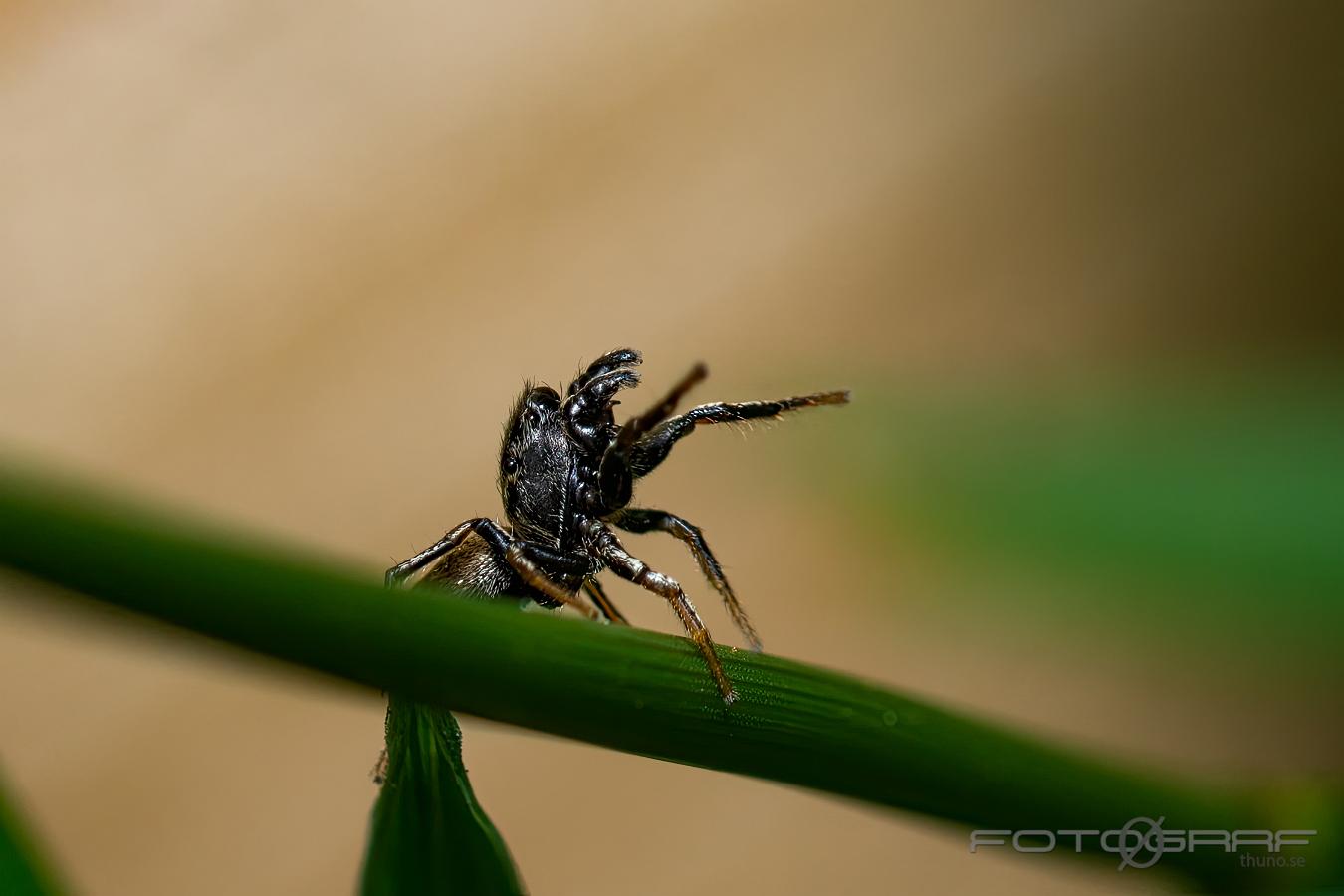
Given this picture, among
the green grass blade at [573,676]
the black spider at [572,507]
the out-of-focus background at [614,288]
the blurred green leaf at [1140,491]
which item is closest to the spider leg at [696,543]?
the black spider at [572,507]

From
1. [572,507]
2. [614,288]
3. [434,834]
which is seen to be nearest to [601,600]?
[572,507]

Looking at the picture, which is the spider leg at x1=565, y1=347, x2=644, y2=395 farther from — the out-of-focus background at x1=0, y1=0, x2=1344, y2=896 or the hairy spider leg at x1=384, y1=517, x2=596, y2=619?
the out-of-focus background at x1=0, y1=0, x2=1344, y2=896

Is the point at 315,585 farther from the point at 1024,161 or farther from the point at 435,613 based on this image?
the point at 1024,161

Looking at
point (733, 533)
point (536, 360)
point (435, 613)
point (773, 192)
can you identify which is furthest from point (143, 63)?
point (435, 613)

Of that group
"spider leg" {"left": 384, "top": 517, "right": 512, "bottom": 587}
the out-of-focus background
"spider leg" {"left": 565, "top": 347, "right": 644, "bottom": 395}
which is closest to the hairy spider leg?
"spider leg" {"left": 384, "top": 517, "right": 512, "bottom": 587}

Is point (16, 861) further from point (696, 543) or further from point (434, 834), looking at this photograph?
point (696, 543)

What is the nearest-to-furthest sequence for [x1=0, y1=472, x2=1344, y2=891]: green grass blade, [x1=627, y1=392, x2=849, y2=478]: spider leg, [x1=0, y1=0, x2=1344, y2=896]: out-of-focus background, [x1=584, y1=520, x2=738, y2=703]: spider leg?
[x1=0, y1=472, x2=1344, y2=891]: green grass blade
[x1=584, y1=520, x2=738, y2=703]: spider leg
[x1=627, y1=392, x2=849, y2=478]: spider leg
[x1=0, y1=0, x2=1344, y2=896]: out-of-focus background

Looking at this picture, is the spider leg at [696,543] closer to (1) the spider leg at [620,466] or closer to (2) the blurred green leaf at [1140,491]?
(1) the spider leg at [620,466]
